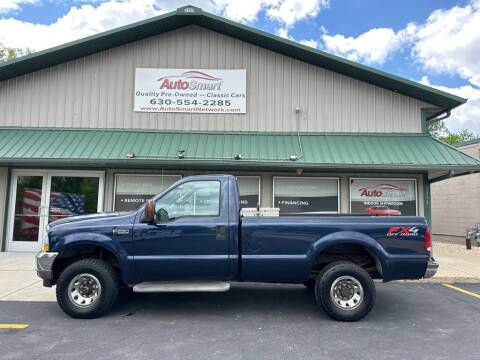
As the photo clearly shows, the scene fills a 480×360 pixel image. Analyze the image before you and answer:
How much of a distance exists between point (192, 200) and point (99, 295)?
6.07 ft

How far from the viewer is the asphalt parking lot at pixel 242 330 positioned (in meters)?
4.38

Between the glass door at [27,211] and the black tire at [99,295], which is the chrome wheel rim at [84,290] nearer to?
the black tire at [99,295]

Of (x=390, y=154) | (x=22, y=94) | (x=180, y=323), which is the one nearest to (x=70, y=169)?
(x=22, y=94)

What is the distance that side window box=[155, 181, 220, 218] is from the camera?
5.68m

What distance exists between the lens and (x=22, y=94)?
11.7 meters

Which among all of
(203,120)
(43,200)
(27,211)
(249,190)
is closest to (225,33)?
(203,120)

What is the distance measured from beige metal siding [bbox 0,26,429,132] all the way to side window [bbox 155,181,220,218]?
19.7 ft

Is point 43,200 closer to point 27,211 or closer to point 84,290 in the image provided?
point 27,211

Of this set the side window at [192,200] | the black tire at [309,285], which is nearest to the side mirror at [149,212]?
the side window at [192,200]

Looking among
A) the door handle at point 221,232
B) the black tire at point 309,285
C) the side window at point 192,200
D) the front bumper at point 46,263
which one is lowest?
the black tire at point 309,285

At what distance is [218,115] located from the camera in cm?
1164

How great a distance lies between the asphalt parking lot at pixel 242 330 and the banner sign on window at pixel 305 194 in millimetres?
4209

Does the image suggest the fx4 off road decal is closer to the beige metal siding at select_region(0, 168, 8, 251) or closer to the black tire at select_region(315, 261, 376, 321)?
the black tire at select_region(315, 261, 376, 321)

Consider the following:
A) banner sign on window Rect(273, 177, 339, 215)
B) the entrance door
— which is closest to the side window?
banner sign on window Rect(273, 177, 339, 215)
